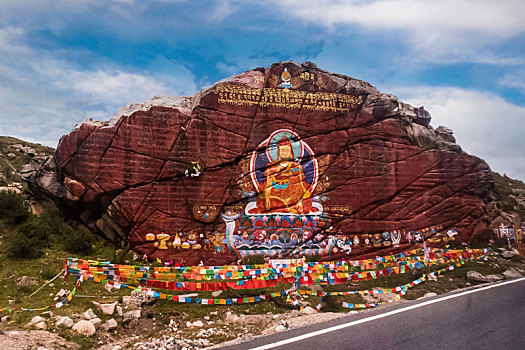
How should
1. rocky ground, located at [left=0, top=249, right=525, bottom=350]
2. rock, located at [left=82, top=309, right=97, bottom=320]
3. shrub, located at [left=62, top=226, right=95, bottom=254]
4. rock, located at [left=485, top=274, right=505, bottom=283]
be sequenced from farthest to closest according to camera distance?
shrub, located at [left=62, top=226, right=95, bottom=254] < rock, located at [left=485, top=274, right=505, bottom=283] < rock, located at [left=82, top=309, right=97, bottom=320] < rocky ground, located at [left=0, top=249, right=525, bottom=350]

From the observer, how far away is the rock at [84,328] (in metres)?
7.32

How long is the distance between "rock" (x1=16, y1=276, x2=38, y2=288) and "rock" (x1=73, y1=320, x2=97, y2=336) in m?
3.26

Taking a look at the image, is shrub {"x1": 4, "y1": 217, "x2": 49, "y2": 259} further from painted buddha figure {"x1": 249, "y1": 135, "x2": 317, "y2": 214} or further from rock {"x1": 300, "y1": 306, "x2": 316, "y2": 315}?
rock {"x1": 300, "y1": 306, "x2": 316, "y2": 315}

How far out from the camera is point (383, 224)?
50.6 ft

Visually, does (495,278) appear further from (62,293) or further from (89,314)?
(62,293)

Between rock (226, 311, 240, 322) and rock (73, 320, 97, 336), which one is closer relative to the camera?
rock (73, 320, 97, 336)

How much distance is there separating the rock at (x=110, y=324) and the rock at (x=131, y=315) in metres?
0.33

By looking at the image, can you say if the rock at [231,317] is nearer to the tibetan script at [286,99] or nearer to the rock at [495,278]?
the tibetan script at [286,99]

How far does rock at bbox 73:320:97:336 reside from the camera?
7.32m

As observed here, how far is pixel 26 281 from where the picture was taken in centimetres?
980

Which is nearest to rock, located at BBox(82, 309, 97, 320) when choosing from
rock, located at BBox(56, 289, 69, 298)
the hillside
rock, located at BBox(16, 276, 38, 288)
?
rock, located at BBox(56, 289, 69, 298)

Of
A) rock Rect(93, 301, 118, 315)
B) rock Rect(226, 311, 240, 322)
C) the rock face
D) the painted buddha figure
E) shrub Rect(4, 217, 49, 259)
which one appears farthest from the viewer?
the painted buddha figure

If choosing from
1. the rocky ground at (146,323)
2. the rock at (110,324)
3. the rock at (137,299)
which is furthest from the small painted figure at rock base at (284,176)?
the rock at (110,324)

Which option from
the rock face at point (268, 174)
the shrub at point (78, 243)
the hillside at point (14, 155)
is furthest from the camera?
the hillside at point (14, 155)
